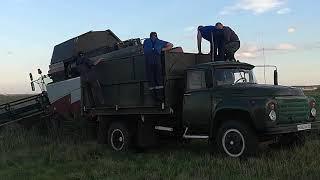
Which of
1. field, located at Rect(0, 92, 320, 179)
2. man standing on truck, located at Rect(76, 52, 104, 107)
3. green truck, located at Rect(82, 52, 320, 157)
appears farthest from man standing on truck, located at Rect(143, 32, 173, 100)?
man standing on truck, located at Rect(76, 52, 104, 107)

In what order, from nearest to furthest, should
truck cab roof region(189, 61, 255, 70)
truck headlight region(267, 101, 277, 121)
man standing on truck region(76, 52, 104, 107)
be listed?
truck headlight region(267, 101, 277, 121) → truck cab roof region(189, 61, 255, 70) → man standing on truck region(76, 52, 104, 107)

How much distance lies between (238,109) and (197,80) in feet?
5.08

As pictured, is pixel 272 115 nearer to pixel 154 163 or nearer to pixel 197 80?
pixel 197 80

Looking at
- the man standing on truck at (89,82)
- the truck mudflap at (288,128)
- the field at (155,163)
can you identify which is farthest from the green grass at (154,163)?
the man standing on truck at (89,82)

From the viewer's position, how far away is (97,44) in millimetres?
19406

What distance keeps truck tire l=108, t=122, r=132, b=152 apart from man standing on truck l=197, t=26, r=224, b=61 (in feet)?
9.33

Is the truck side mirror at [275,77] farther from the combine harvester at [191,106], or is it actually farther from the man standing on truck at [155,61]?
the man standing on truck at [155,61]

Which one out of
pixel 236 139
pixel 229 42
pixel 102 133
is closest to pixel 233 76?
pixel 236 139

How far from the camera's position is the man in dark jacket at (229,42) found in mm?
14039

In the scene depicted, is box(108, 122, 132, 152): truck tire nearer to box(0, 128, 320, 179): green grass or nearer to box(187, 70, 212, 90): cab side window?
box(0, 128, 320, 179): green grass

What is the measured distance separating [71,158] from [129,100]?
2.25 m

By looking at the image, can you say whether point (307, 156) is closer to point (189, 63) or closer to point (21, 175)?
point (189, 63)

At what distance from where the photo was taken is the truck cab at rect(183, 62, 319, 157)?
11.1m

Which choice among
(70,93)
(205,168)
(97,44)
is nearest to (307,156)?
(205,168)
